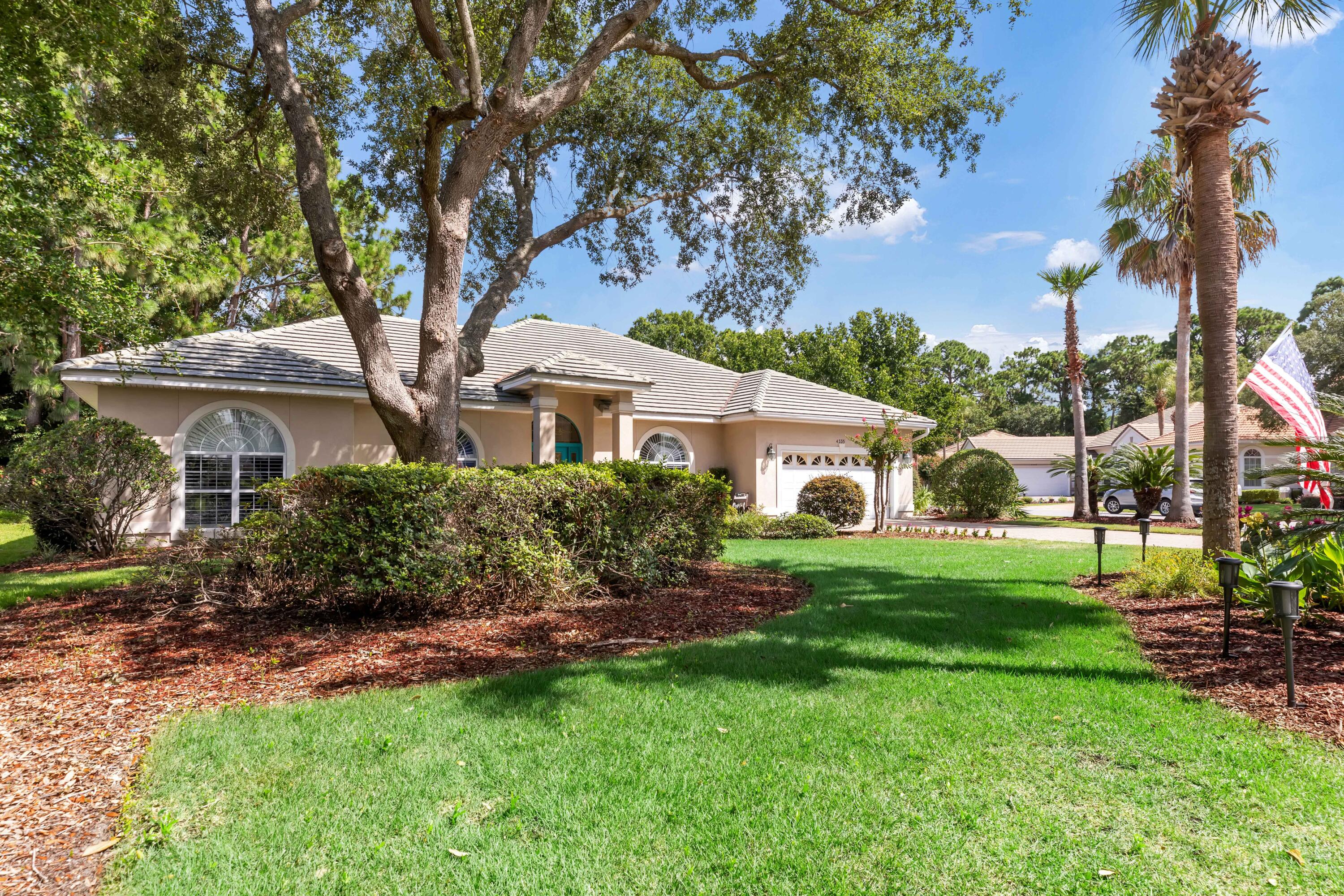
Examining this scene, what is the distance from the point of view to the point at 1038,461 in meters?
42.2

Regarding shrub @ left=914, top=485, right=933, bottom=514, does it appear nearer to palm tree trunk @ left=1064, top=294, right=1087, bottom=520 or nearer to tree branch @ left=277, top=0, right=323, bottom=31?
palm tree trunk @ left=1064, top=294, right=1087, bottom=520

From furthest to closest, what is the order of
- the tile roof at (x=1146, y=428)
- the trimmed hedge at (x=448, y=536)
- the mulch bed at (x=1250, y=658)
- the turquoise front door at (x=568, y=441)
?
the tile roof at (x=1146, y=428) < the turquoise front door at (x=568, y=441) < the trimmed hedge at (x=448, y=536) < the mulch bed at (x=1250, y=658)

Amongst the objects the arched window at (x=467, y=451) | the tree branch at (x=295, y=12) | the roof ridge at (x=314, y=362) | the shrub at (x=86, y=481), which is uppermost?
the tree branch at (x=295, y=12)

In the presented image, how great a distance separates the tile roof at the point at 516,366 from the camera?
1237 centimetres

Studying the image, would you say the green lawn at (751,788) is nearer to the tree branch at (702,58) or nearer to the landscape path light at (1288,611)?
the landscape path light at (1288,611)

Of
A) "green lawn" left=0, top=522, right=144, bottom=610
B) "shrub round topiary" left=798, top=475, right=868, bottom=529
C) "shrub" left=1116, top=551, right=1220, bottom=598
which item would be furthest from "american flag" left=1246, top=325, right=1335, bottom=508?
"green lawn" left=0, top=522, right=144, bottom=610

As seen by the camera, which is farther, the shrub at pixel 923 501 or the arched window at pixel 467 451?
the shrub at pixel 923 501

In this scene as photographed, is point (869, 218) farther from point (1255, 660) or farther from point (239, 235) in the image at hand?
point (239, 235)

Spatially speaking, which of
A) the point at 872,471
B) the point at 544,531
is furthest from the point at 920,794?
the point at 872,471

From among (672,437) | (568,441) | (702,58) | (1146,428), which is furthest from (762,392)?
(1146,428)

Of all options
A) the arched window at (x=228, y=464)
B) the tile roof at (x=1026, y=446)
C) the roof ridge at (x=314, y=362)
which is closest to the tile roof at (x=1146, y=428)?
the tile roof at (x=1026, y=446)

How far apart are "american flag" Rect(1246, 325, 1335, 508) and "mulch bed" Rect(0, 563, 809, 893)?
5.95 m

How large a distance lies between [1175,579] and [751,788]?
674 centimetres

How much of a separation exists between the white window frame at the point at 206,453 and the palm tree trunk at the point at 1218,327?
586 inches
